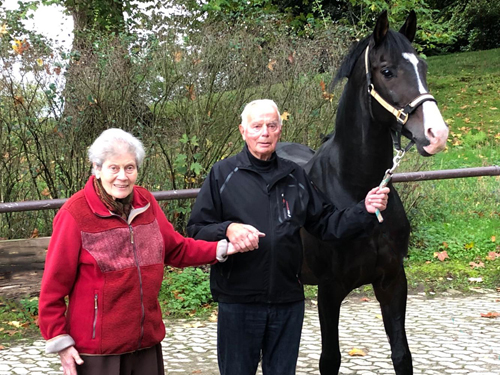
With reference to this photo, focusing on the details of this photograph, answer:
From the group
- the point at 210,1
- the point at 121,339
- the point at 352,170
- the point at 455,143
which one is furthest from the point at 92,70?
the point at 455,143

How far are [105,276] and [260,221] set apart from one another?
75 cm

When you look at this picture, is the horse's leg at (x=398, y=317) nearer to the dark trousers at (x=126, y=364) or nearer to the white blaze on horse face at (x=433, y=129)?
the white blaze on horse face at (x=433, y=129)

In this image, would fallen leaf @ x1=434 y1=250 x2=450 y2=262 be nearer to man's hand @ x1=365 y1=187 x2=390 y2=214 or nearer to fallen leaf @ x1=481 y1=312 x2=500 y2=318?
fallen leaf @ x1=481 y1=312 x2=500 y2=318

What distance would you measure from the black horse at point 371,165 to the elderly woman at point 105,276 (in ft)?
3.93

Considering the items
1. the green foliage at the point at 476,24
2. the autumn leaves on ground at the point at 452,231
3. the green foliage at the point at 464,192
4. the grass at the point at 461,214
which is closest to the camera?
the autumn leaves on ground at the point at 452,231

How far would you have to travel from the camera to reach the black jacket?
2883 mm

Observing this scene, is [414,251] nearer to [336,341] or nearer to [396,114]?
[336,341]

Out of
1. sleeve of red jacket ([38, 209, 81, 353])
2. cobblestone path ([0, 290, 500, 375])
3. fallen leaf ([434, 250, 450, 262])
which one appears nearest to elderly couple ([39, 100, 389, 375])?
sleeve of red jacket ([38, 209, 81, 353])

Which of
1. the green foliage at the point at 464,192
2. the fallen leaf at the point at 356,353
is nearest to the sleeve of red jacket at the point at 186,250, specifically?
the fallen leaf at the point at 356,353

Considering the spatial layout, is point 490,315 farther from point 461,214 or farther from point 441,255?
point 461,214

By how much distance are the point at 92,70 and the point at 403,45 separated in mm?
4338

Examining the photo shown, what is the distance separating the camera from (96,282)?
2523mm

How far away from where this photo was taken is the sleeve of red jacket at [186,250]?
2.87 m

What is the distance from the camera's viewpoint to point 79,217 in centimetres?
252
